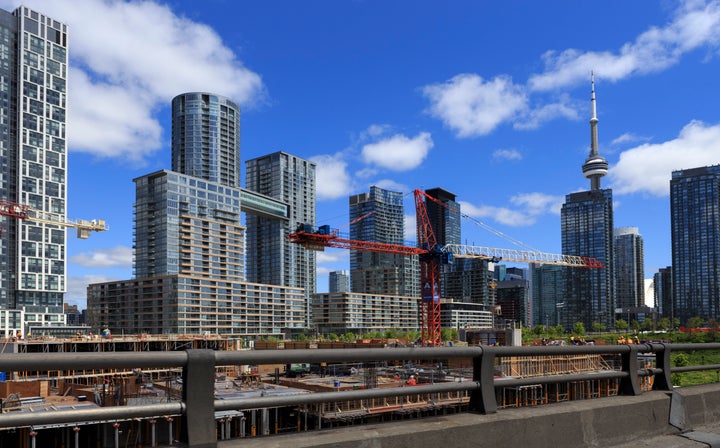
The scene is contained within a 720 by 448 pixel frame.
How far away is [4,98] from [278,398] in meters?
183

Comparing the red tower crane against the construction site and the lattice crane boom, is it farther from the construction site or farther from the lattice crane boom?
the lattice crane boom

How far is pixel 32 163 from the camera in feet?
518

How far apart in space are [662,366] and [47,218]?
16985cm

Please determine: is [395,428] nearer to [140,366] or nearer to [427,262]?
[140,366]

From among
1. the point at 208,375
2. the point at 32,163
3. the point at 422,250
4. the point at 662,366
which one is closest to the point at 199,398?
the point at 208,375

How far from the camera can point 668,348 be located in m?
8.07

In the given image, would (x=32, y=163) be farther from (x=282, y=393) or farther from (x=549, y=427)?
(x=549, y=427)

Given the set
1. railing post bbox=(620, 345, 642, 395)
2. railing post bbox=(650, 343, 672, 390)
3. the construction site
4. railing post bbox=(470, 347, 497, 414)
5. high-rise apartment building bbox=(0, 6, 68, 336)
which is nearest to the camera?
railing post bbox=(470, 347, 497, 414)

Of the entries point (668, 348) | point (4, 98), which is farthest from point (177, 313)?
point (668, 348)

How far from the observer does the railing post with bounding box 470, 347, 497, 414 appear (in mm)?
5820

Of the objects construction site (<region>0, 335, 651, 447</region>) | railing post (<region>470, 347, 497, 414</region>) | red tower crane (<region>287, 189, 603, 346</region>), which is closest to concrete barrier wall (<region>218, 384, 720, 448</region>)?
railing post (<region>470, 347, 497, 414</region>)

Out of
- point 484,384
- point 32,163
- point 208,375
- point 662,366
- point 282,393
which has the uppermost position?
point 32,163

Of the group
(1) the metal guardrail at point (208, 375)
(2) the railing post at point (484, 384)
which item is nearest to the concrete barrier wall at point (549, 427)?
(2) the railing post at point (484, 384)

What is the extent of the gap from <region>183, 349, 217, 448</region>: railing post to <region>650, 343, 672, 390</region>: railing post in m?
6.04
